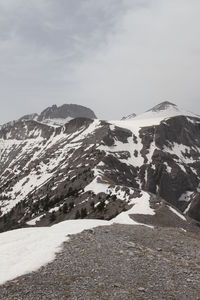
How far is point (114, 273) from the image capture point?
2664 cm

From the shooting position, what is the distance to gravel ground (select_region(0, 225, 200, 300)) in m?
23.8

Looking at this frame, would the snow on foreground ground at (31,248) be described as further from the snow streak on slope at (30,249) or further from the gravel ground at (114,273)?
the gravel ground at (114,273)

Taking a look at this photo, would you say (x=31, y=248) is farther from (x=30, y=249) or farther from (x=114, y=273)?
(x=114, y=273)

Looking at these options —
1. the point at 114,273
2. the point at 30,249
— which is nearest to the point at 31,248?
the point at 30,249

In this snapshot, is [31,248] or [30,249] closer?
[30,249]

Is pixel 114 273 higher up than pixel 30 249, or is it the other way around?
pixel 30 249

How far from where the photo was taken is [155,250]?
32812mm

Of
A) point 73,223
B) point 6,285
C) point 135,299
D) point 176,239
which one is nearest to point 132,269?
point 135,299

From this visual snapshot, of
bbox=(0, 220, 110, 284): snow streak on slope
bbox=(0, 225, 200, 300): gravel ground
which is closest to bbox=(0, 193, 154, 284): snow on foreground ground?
bbox=(0, 220, 110, 284): snow streak on slope

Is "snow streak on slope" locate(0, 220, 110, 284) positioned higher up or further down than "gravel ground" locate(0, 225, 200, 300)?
higher up

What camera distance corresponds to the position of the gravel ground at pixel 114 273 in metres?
23.8

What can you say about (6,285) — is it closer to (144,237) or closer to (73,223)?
(144,237)

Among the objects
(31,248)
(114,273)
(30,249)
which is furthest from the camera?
(31,248)

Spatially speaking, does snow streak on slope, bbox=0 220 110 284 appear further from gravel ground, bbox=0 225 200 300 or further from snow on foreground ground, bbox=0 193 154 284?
gravel ground, bbox=0 225 200 300
